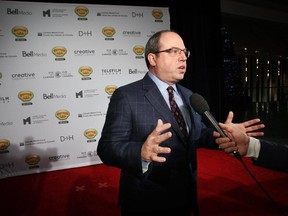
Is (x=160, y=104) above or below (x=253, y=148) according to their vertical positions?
above

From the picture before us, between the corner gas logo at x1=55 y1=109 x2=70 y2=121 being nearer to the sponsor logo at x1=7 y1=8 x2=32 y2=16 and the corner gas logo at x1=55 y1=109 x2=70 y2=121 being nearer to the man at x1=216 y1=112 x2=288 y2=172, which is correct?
the sponsor logo at x1=7 y1=8 x2=32 y2=16

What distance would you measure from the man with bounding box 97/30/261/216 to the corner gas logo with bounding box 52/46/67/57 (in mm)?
2539

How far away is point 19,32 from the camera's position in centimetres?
367

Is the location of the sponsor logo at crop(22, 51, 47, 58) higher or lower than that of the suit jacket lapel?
higher

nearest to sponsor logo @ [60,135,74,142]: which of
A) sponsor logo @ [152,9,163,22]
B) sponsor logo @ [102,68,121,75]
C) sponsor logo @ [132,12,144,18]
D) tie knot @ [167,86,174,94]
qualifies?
sponsor logo @ [102,68,121,75]

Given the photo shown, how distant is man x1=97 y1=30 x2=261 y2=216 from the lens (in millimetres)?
1396

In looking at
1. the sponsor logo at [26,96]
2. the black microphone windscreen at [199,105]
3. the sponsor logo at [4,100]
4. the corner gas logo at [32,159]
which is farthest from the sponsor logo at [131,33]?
the black microphone windscreen at [199,105]

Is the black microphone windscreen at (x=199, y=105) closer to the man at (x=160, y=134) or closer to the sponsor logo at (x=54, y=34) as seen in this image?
the man at (x=160, y=134)

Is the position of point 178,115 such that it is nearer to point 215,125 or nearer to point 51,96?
point 215,125

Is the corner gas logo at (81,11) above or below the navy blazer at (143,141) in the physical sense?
above

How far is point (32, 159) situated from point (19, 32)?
1.80 meters

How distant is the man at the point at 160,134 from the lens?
140cm

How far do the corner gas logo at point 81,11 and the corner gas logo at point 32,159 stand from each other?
6.95ft

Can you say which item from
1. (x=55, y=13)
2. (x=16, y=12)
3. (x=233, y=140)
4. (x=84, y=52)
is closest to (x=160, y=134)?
(x=233, y=140)
